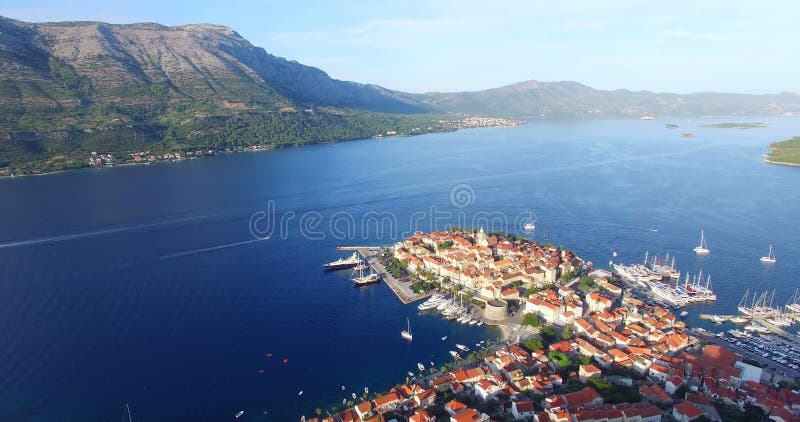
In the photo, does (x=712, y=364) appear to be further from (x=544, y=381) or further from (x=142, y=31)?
(x=142, y=31)

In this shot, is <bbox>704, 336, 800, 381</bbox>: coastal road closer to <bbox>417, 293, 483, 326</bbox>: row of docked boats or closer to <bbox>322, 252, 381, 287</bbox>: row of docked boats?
<bbox>417, 293, 483, 326</bbox>: row of docked boats

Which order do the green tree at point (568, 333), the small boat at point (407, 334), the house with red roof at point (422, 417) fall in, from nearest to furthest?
the house with red roof at point (422, 417) → the green tree at point (568, 333) → the small boat at point (407, 334)

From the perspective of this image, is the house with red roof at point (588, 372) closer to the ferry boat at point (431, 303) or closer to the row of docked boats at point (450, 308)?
the row of docked boats at point (450, 308)

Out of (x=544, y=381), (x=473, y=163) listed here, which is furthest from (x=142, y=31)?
(x=544, y=381)

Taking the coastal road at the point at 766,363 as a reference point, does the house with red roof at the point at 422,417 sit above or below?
above

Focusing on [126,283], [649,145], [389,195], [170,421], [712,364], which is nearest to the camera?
[170,421]

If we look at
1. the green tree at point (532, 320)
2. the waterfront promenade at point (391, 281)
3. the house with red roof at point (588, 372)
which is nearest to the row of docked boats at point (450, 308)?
the waterfront promenade at point (391, 281)

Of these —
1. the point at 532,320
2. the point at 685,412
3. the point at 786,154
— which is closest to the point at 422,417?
the point at 685,412
